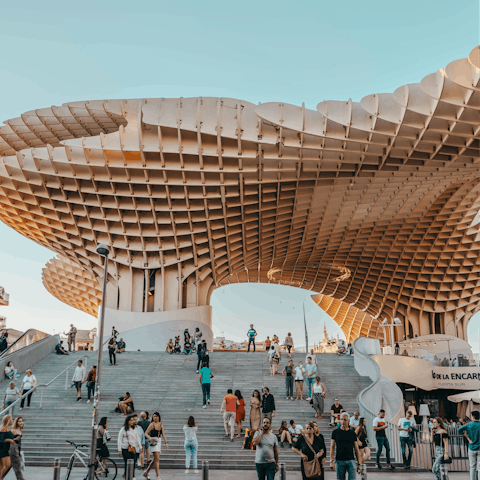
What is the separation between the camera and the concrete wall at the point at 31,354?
71.4 ft

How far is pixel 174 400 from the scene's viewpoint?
18.7 m

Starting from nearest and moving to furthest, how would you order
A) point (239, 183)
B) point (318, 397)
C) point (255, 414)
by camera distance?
point (255, 414) < point (318, 397) < point (239, 183)

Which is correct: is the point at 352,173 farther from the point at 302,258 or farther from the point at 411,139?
the point at 302,258

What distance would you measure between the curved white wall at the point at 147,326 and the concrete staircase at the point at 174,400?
32.7 ft

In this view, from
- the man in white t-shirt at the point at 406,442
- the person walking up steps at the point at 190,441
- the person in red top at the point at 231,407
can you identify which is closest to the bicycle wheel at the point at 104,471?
the person walking up steps at the point at 190,441

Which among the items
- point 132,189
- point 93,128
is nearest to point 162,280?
point 132,189

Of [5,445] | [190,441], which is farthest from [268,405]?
[5,445]

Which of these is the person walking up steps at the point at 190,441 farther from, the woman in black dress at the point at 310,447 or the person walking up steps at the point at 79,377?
the person walking up steps at the point at 79,377

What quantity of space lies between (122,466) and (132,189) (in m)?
21.4

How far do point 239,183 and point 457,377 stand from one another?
18448 millimetres

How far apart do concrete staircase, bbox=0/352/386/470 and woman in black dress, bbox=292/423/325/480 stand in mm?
4792

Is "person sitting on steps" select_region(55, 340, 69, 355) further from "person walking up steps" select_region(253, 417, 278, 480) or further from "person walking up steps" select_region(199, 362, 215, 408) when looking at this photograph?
"person walking up steps" select_region(253, 417, 278, 480)

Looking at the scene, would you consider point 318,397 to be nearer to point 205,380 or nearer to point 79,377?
point 205,380

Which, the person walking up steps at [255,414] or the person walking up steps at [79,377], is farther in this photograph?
the person walking up steps at [79,377]
